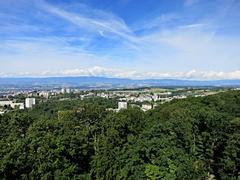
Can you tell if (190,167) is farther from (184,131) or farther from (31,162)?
(31,162)

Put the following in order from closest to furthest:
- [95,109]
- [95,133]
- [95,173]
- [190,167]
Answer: [190,167] → [95,173] → [95,133] → [95,109]

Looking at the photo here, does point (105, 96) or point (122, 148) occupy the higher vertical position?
point (122, 148)

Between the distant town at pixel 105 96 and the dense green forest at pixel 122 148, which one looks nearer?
the dense green forest at pixel 122 148

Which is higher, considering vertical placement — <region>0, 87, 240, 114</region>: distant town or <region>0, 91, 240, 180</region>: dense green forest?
<region>0, 91, 240, 180</region>: dense green forest

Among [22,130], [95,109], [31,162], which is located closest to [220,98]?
[95,109]

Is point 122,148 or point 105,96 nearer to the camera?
point 122,148

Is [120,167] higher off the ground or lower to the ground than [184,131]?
lower

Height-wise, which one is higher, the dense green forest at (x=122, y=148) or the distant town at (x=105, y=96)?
the dense green forest at (x=122, y=148)

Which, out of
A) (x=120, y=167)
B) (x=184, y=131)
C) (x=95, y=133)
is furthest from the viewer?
(x=95, y=133)
